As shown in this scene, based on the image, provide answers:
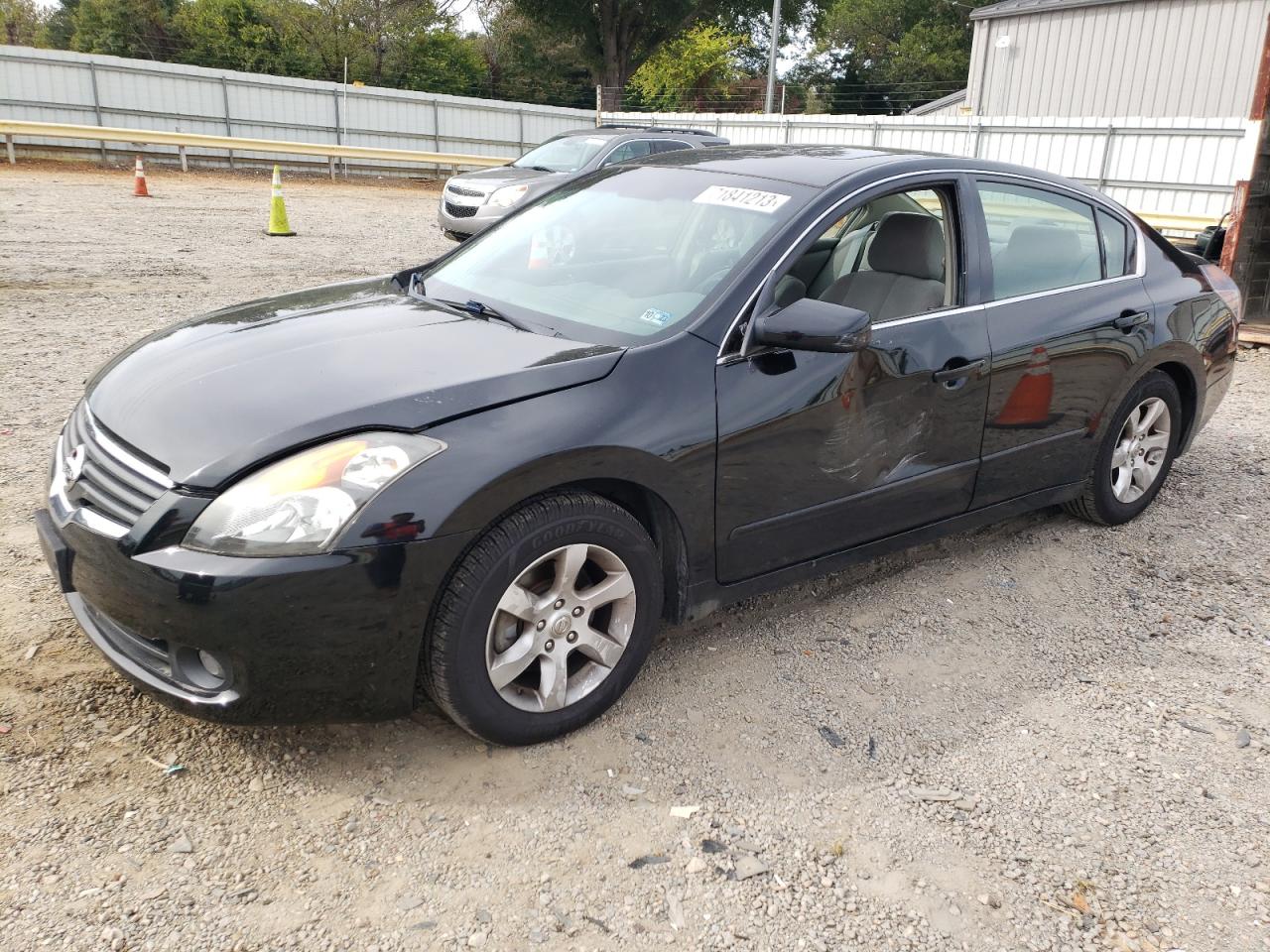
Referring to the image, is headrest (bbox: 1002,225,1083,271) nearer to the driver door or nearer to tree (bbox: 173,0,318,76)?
the driver door

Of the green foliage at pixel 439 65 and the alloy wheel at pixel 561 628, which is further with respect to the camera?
the green foliage at pixel 439 65

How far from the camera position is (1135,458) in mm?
4723

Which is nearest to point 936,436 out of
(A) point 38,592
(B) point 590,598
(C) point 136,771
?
(B) point 590,598

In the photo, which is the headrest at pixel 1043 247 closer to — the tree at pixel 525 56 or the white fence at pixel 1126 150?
the white fence at pixel 1126 150

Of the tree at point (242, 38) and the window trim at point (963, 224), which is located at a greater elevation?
the tree at point (242, 38)

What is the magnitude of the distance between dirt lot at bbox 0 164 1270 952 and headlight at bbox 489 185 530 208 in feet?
30.4

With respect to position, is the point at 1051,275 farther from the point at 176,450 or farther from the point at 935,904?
the point at 176,450

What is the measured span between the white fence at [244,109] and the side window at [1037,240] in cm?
2234

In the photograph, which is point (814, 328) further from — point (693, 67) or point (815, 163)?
point (693, 67)

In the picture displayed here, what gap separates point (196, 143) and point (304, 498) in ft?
72.8

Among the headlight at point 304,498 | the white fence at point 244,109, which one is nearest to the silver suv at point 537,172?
the headlight at point 304,498

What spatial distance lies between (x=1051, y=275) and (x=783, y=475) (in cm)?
168

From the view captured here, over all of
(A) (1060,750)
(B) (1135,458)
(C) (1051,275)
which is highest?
(C) (1051,275)

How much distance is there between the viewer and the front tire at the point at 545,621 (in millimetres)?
2672
